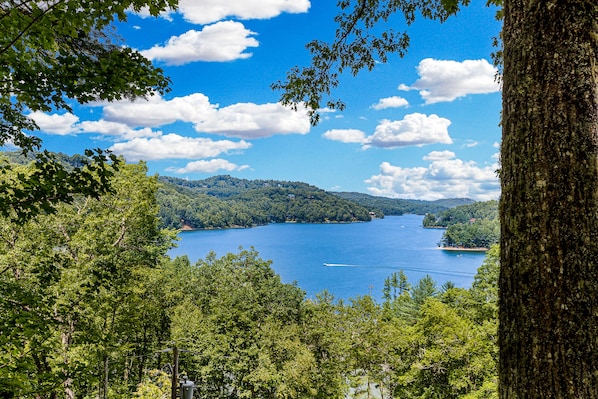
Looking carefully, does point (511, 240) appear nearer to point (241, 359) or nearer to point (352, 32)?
point (352, 32)

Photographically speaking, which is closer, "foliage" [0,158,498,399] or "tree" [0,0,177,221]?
"tree" [0,0,177,221]

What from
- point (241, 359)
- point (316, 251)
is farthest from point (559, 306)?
point (316, 251)

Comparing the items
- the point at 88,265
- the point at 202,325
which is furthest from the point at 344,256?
the point at 88,265

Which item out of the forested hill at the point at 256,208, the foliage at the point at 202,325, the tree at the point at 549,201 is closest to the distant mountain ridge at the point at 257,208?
the forested hill at the point at 256,208

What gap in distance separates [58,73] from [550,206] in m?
3.04

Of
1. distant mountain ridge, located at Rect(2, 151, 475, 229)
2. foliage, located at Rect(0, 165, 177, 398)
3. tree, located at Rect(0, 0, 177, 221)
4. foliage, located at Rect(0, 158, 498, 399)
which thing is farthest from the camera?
distant mountain ridge, located at Rect(2, 151, 475, 229)

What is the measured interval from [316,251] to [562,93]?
84.8 metres

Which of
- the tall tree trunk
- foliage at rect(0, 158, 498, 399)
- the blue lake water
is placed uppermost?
the tall tree trunk

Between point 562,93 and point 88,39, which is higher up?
point 88,39

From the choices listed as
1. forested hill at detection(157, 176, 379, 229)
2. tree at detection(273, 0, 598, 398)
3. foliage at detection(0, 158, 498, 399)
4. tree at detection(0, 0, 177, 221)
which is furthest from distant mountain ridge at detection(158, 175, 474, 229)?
tree at detection(273, 0, 598, 398)

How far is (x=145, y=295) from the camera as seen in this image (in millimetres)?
12531

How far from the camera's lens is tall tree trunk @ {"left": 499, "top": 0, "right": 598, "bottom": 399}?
3.69ft

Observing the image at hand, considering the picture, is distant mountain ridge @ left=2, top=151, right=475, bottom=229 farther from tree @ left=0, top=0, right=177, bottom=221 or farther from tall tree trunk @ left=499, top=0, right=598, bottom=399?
tall tree trunk @ left=499, top=0, right=598, bottom=399

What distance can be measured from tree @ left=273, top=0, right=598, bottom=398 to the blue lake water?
110 feet
